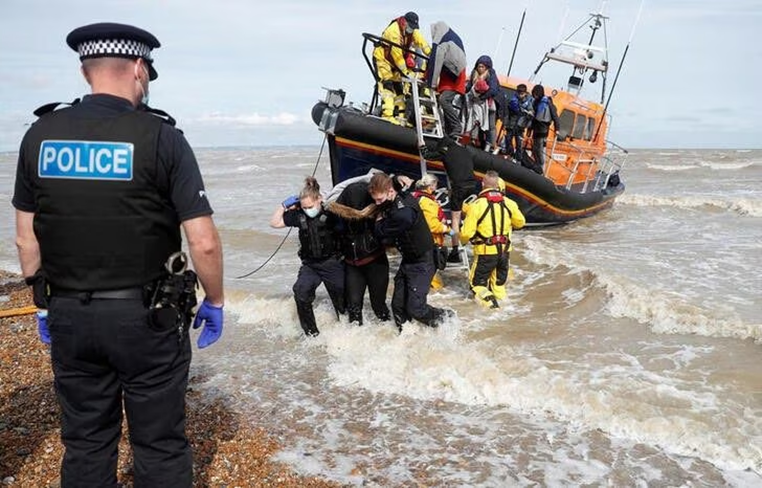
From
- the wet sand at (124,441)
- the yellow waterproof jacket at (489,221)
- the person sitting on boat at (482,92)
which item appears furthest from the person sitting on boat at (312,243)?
the person sitting on boat at (482,92)

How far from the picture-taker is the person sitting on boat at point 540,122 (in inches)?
331

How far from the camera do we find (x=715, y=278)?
721cm

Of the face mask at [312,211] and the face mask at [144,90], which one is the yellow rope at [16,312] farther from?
the face mask at [144,90]

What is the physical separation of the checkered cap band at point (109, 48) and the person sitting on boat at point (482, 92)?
607cm

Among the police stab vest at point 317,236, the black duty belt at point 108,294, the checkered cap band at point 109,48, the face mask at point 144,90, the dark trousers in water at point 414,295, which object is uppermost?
the checkered cap band at point 109,48

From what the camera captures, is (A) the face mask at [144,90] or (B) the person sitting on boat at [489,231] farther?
(B) the person sitting on boat at [489,231]

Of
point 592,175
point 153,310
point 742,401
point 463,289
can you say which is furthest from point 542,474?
point 592,175

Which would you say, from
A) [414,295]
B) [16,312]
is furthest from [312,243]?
[16,312]

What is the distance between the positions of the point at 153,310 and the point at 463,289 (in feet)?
17.2

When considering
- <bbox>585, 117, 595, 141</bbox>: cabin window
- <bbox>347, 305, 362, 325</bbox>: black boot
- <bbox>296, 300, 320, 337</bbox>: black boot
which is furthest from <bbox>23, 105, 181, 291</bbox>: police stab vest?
<bbox>585, 117, 595, 141</bbox>: cabin window

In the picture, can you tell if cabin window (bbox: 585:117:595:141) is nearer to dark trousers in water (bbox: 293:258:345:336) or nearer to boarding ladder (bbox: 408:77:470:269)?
boarding ladder (bbox: 408:77:470:269)

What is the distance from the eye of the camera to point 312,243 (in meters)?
4.70

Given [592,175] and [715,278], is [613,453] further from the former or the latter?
[592,175]

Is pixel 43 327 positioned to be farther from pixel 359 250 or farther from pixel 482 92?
pixel 482 92
